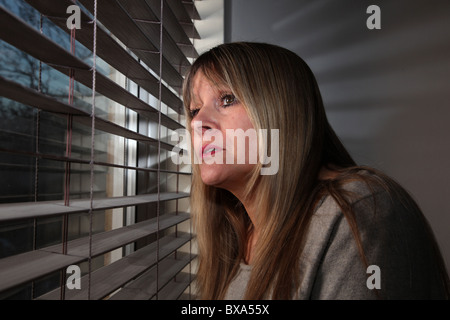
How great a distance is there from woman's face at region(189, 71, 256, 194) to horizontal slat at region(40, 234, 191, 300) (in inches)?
11.5

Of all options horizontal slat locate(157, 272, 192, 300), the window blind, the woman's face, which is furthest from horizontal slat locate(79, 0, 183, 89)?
horizontal slat locate(157, 272, 192, 300)

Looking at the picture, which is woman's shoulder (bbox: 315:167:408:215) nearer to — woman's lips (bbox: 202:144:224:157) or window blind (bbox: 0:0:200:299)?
woman's lips (bbox: 202:144:224:157)

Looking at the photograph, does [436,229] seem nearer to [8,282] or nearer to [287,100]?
[287,100]

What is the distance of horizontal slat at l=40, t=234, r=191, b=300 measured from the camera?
564mm

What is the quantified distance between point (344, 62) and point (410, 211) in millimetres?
1132

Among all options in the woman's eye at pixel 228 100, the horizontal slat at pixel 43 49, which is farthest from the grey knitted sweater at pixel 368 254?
the horizontal slat at pixel 43 49

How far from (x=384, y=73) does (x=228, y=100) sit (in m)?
1.16

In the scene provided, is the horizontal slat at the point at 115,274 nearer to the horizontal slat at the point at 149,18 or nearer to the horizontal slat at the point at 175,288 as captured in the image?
the horizontal slat at the point at 175,288

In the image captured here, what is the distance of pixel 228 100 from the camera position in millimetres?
740

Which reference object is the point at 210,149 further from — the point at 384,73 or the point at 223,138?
the point at 384,73

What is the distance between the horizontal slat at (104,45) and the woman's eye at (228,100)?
217mm

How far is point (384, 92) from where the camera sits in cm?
148

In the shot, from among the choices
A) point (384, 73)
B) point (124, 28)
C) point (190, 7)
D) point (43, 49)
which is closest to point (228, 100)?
point (124, 28)
